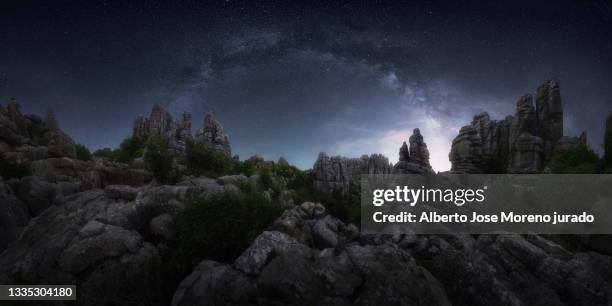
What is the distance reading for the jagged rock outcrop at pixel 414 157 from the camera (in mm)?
47500

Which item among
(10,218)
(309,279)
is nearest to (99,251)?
(309,279)

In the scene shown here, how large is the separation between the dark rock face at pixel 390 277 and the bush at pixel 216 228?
1.51 metres

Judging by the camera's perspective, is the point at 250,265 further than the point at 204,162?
No

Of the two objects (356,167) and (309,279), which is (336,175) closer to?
(356,167)

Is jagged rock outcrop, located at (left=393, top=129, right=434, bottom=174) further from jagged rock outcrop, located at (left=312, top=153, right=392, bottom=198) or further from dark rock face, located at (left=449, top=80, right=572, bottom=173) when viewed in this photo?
jagged rock outcrop, located at (left=312, top=153, right=392, bottom=198)

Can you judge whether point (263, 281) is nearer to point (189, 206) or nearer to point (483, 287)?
point (189, 206)

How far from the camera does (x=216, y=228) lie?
35.9 ft

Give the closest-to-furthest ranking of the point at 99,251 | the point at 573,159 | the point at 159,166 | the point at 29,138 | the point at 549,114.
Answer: the point at 99,251, the point at 159,166, the point at 29,138, the point at 573,159, the point at 549,114

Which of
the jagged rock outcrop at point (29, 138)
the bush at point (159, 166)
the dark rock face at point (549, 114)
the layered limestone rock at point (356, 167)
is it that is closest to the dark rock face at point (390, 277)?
the bush at point (159, 166)

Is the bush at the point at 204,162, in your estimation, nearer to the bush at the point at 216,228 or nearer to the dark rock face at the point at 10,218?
the dark rock face at the point at 10,218

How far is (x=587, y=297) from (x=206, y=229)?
16213 millimetres

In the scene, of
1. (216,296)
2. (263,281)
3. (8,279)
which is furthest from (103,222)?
(263,281)

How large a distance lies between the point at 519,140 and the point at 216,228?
198 feet

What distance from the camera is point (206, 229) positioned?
422 inches
